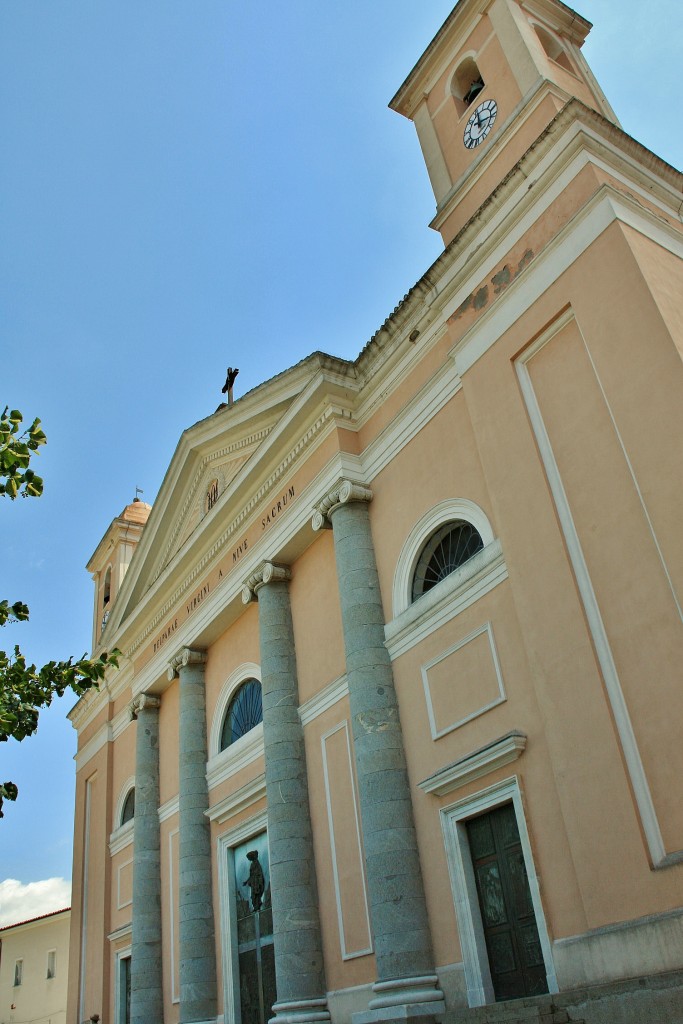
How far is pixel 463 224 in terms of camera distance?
37.6ft

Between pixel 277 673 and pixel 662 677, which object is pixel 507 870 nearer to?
pixel 662 677

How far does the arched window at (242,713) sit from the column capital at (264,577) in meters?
1.42

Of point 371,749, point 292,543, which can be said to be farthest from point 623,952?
point 292,543

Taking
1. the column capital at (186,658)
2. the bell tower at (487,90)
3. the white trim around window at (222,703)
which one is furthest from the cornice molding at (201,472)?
the bell tower at (487,90)

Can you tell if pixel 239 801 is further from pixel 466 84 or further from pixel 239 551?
pixel 466 84

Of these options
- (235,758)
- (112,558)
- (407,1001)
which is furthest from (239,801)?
(112,558)

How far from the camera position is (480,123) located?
39.6ft

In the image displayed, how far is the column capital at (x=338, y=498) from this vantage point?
39.0ft

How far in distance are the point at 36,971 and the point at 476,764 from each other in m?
29.3

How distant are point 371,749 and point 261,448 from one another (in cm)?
518

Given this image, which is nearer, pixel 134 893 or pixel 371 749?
pixel 371 749

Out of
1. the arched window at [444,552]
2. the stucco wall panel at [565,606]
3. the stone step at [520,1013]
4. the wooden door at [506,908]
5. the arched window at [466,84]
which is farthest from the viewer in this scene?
the arched window at [466,84]

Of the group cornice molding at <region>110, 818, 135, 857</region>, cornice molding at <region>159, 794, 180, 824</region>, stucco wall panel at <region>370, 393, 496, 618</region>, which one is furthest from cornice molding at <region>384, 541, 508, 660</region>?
cornice molding at <region>110, 818, 135, 857</region>

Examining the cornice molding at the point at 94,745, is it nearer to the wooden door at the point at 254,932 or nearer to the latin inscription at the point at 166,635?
the latin inscription at the point at 166,635
